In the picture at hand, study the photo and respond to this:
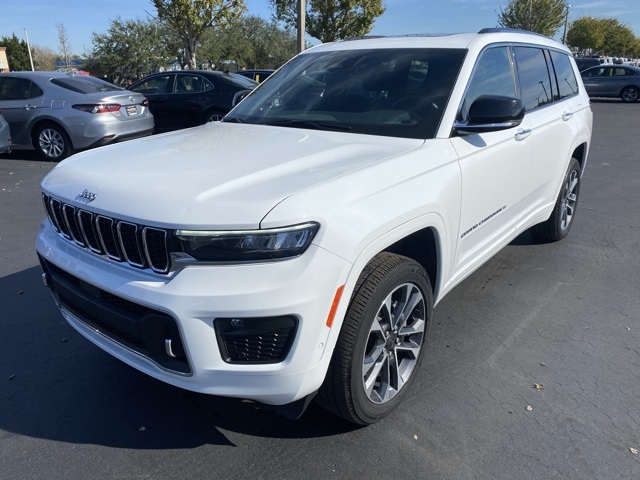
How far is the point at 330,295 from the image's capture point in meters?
2.11

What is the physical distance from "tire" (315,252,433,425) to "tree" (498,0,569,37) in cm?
4601

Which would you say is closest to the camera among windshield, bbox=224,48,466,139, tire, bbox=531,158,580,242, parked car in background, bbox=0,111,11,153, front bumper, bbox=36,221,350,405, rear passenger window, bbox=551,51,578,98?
front bumper, bbox=36,221,350,405

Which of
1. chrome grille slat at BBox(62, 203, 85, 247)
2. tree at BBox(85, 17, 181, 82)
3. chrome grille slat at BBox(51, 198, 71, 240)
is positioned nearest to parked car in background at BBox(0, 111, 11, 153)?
chrome grille slat at BBox(51, 198, 71, 240)

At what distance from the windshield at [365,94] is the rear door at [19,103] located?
7387 millimetres

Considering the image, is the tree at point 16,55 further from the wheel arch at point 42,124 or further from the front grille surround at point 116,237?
the front grille surround at point 116,237

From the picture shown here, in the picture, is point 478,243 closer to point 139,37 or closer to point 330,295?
point 330,295

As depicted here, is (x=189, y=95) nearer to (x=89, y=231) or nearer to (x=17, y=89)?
(x=17, y=89)

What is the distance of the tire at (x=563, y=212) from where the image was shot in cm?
505

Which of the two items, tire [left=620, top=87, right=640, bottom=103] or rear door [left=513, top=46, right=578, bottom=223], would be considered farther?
tire [left=620, top=87, right=640, bottom=103]

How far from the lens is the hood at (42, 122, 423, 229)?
210 cm

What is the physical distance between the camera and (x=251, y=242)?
2047mm

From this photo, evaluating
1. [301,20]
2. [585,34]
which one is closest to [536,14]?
[585,34]

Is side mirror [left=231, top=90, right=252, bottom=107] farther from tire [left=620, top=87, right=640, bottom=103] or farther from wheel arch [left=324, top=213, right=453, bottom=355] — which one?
tire [left=620, top=87, right=640, bottom=103]

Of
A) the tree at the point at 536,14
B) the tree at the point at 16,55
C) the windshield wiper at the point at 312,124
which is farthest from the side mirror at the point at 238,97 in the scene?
the tree at the point at 16,55
